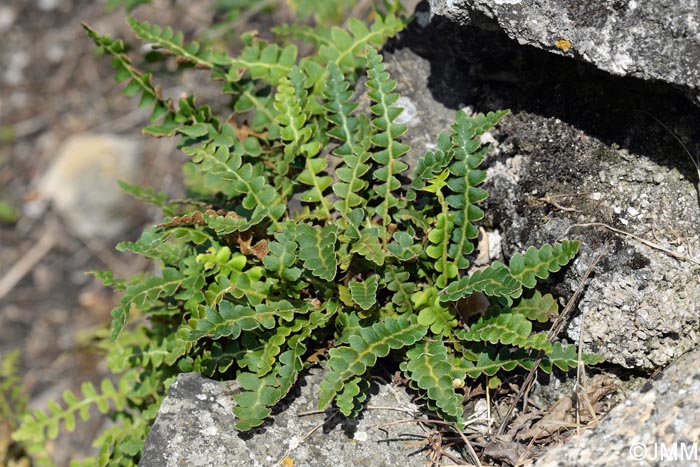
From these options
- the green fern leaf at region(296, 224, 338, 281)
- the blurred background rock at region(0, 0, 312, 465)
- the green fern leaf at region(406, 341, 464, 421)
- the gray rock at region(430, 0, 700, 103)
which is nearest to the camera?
the gray rock at region(430, 0, 700, 103)

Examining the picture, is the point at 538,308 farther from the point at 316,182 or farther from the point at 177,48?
the point at 177,48

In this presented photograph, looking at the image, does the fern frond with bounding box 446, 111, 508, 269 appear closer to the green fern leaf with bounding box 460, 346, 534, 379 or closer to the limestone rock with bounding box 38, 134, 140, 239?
the green fern leaf with bounding box 460, 346, 534, 379

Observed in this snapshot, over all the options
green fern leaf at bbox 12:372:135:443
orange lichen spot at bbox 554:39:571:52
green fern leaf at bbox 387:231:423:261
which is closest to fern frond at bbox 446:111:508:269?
green fern leaf at bbox 387:231:423:261

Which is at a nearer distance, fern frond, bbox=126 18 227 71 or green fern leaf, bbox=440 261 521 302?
green fern leaf, bbox=440 261 521 302

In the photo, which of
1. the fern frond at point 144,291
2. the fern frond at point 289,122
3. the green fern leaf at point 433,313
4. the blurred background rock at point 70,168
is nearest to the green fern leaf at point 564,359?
the green fern leaf at point 433,313

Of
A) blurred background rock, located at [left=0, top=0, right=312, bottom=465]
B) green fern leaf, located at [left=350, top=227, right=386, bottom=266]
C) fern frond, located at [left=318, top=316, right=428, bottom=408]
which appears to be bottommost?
blurred background rock, located at [left=0, top=0, right=312, bottom=465]

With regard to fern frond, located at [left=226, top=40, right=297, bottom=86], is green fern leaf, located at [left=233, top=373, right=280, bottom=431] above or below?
below

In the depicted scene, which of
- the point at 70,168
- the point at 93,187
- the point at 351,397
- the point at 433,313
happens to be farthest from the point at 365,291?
the point at 70,168

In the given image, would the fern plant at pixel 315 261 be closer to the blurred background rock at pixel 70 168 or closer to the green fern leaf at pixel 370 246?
the green fern leaf at pixel 370 246
